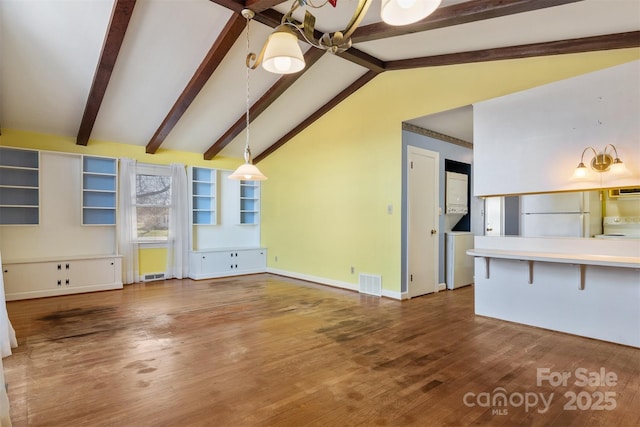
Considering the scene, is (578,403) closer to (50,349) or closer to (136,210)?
(50,349)

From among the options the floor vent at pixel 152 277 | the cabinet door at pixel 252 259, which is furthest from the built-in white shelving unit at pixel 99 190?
the cabinet door at pixel 252 259

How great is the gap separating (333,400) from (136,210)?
5545 mm

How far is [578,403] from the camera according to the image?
226 cm

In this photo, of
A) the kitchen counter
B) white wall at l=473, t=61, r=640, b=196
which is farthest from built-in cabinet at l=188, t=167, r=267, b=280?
white wall at l=473, t=61, r=640, b=196

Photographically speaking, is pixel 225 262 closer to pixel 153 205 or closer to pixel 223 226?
pixel 223 226

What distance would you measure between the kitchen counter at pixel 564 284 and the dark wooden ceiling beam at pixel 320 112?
307cm

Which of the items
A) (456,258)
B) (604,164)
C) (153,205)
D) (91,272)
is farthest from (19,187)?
(604,164)

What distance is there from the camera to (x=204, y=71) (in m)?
4.46

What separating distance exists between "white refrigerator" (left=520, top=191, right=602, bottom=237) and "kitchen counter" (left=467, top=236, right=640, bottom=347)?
0.51ft

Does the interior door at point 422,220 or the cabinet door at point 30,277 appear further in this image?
the interior door at point 422,220

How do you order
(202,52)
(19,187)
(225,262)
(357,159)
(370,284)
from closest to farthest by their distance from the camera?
(202,52) → (19,187) → (370,284) → (357,159) → (225,262)

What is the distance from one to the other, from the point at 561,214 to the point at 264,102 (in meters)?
4.39

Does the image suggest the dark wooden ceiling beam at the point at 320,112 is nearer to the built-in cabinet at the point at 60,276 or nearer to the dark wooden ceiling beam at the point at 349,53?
the dark wooden ceiling beam at the point at 349,53

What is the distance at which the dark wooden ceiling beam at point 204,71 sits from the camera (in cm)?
388
